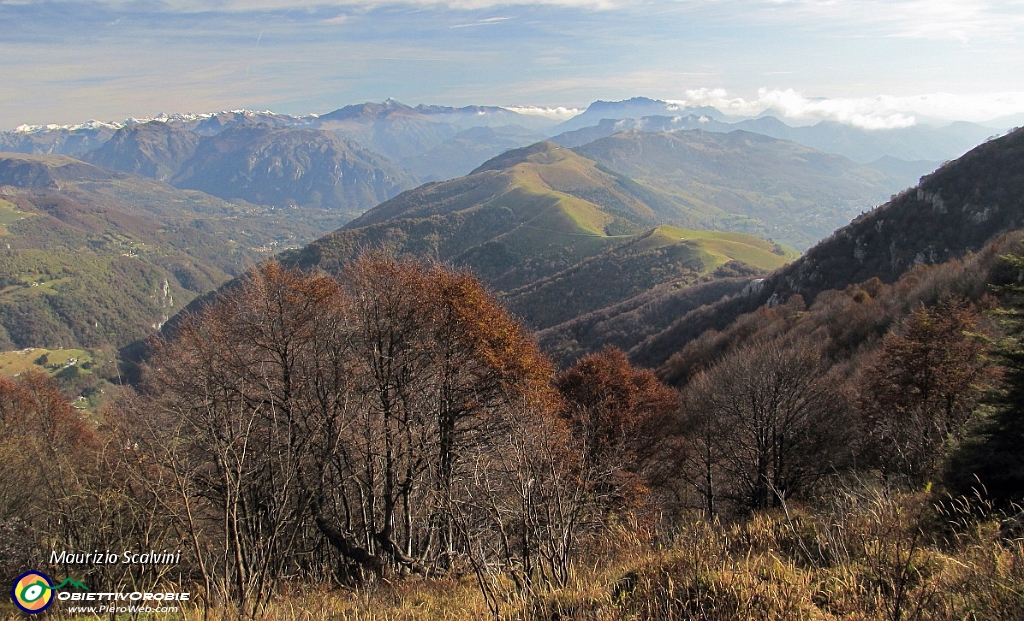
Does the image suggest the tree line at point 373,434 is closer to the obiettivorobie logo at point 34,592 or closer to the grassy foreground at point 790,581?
the obiettivorobie logo at point 34,592

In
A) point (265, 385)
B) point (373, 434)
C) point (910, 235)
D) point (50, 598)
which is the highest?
point (910, 235)

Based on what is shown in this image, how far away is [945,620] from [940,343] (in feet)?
58.6

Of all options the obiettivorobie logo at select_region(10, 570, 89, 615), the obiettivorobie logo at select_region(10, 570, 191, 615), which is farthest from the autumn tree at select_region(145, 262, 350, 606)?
the obiettivorobie logo at select_region(10, 570, 89, 615)

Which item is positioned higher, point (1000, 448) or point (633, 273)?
point (1000, 448)

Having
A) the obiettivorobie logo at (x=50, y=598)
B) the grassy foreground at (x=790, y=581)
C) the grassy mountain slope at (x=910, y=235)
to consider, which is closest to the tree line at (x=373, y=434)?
A: the obiettivorobie logo at (x=50, y=598)

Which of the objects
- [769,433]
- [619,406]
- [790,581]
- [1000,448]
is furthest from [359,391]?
[769,433]

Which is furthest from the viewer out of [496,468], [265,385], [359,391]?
[359,391]

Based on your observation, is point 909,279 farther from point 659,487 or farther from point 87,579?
point 87,579

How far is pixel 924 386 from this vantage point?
16.8 m

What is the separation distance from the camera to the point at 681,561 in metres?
5.39

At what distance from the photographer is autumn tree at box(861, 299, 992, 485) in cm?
1577

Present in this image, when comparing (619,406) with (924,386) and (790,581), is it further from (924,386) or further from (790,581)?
(790,581)

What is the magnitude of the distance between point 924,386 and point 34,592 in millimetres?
23185

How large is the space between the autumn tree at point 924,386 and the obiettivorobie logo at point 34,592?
19.5 m
